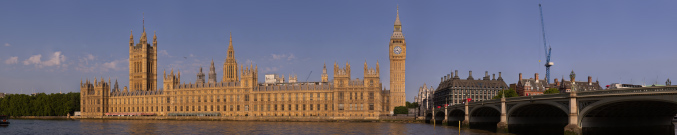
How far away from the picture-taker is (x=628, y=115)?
3098 inches

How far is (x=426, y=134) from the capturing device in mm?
99938

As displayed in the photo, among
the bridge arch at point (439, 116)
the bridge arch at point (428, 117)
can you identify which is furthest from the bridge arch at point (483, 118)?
the bridge arch at point (428, 117)

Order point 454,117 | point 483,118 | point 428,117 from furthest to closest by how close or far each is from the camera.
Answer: point 428,117, point 454,117, point 483,118

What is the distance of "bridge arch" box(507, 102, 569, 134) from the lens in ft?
298

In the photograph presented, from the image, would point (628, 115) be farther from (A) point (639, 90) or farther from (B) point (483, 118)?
(B) point (483, 118)

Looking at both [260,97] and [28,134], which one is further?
[260,97]

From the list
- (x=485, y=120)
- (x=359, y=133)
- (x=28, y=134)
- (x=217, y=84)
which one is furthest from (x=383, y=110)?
(x=28, y=134)

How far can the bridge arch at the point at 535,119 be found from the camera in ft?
298

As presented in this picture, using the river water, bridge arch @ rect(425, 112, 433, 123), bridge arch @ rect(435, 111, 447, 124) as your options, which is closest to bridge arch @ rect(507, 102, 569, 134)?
the river water

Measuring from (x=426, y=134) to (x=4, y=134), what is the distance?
239 feet

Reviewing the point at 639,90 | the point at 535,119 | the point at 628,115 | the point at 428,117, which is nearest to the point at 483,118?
the point at 535,119

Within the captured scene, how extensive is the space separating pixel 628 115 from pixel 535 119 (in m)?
21.2

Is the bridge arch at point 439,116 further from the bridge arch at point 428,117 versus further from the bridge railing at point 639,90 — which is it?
the bridge railing at point 639,90

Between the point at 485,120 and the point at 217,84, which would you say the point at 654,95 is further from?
the point at 217,84
